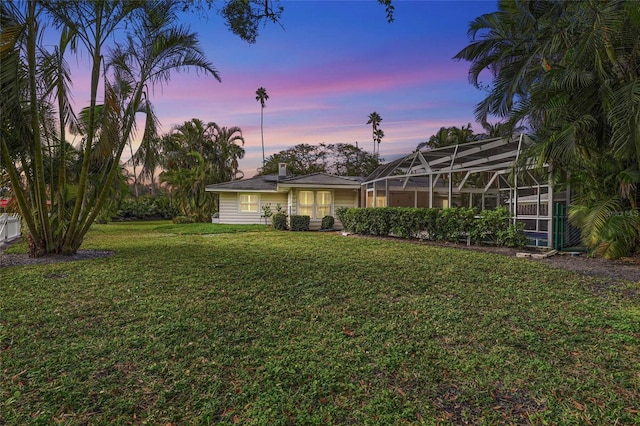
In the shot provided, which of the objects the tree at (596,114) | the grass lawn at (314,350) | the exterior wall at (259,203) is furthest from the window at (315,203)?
the grass lawn at (314,350)

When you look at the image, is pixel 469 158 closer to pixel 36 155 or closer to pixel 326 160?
pixel 36 155

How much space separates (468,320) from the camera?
13.2 feet

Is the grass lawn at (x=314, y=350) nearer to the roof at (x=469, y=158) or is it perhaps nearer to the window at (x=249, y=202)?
the roof at (x=469, y=158)

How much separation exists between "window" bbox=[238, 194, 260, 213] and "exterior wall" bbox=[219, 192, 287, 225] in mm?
175

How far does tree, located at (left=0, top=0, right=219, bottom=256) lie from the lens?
6.41 m

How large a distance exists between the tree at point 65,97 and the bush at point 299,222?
922 centimetres

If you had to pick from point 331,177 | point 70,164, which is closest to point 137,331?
point 70,164

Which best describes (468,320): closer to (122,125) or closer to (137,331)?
(137,331)

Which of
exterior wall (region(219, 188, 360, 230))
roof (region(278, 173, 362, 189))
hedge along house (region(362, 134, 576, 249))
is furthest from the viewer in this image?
exterior wall (region(219, 188, 360, 230))

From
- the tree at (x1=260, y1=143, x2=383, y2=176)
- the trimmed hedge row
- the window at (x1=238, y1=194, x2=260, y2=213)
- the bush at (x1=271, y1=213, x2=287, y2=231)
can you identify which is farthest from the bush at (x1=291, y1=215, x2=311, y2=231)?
the tree at (x1=260, y1=143, x2=383, y2=176)

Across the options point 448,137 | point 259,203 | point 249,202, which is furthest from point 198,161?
point 448,137

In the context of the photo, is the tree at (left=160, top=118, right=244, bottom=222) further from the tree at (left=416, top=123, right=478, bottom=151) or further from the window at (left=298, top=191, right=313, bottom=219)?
the tree at (left=416, top=123, right=478, bottom=151)

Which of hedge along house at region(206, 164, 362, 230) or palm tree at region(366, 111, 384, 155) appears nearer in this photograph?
hedge along house at region(206, 164, 362, 230)

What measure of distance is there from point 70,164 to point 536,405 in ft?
33.2
